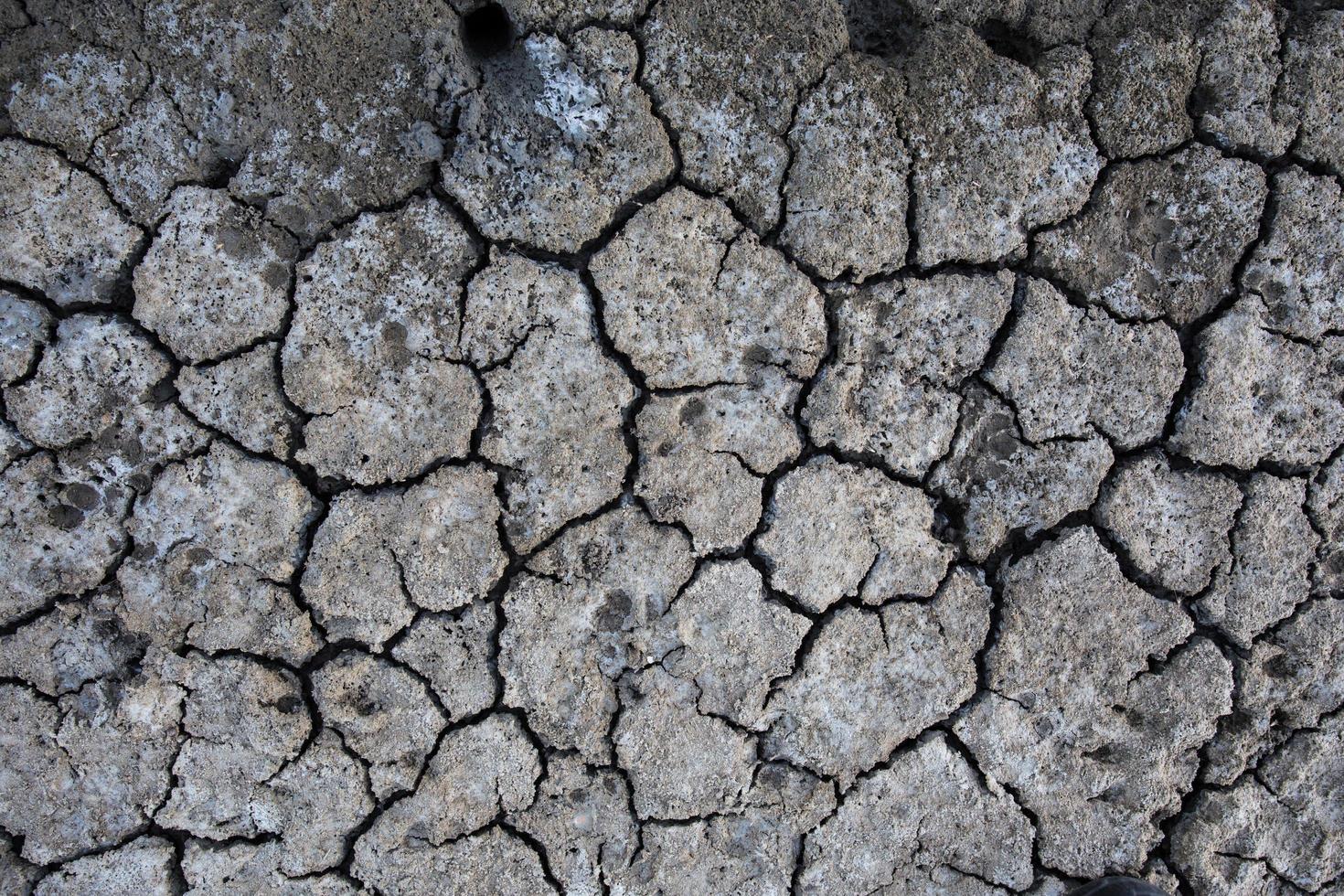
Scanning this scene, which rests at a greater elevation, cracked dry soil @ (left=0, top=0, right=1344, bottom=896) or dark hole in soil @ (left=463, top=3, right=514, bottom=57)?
dark hole in soil @ (left=463, top=3, right=514, bottom=57)

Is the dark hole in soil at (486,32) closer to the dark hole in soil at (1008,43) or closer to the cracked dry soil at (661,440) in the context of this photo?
the cracked dry soil at (661,440)

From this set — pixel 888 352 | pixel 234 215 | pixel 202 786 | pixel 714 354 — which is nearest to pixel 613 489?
pixel 714 354


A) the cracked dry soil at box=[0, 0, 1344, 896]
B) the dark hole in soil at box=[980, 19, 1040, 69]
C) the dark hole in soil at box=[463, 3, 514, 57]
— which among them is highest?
the dark hole in soil at box=[463, 3, 514, 57]

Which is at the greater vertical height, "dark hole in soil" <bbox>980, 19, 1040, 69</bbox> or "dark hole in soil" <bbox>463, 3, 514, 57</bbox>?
"dark hole in soil" <bbox>463, 3, 514, 57</bbox>

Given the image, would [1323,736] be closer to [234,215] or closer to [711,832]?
[711,832]

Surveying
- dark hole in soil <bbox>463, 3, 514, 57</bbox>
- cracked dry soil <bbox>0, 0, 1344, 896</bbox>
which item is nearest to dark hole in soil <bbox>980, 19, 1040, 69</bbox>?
cracked dry soil <bbox>0, 0, 1344, 896</bbox>

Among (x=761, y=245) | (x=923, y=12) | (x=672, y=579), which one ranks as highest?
(x=923, y=12)

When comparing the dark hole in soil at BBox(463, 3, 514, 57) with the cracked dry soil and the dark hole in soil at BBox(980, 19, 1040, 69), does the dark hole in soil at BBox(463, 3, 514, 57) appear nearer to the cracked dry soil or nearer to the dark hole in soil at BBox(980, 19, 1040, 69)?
the cracked dry soil

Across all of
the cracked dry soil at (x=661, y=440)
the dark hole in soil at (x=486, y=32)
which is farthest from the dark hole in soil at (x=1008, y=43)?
the dark hole in soil at (x=486, y=32)

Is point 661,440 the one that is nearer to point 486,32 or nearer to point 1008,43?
point 486,32
